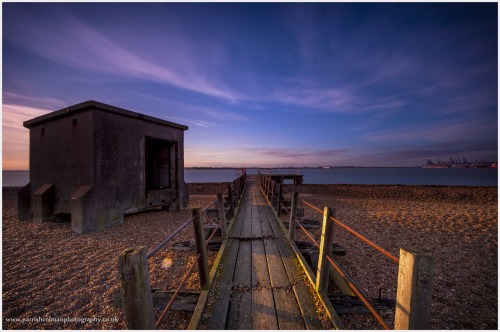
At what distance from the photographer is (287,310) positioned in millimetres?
2686

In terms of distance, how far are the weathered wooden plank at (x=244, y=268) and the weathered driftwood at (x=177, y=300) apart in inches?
24.8

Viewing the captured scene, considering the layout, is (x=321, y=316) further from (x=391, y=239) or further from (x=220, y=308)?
(x=391, y=239)

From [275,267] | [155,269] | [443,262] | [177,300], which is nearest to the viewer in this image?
[177,300]

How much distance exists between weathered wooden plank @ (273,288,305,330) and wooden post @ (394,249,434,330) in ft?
3.94

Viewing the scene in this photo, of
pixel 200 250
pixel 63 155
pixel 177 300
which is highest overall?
pixel 63 155

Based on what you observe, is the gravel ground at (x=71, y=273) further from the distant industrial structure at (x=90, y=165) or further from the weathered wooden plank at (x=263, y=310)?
the weathered wooden plank at (x=263, y=310)

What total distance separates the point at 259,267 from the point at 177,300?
1.45 m

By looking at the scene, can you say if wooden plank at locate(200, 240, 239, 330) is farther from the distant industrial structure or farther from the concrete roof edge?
the concrete roof edge

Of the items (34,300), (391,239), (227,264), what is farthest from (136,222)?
(391,239)

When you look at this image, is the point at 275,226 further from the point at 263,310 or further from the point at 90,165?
the point at 90,165

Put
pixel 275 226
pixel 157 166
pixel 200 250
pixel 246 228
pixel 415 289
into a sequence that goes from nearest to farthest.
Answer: pixel 415 289, pixel 200 250, pixel 246 228, pixel 275 226, pixel 157 166

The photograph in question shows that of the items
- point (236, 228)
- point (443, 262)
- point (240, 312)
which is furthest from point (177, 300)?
point (443, 262)

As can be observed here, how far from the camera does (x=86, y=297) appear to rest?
12.8ft

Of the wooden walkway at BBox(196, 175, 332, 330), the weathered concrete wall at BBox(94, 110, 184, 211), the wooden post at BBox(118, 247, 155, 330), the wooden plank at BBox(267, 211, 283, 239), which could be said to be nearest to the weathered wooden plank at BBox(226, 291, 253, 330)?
the wooden walkway at BBox(196, 175, 332, 330)
